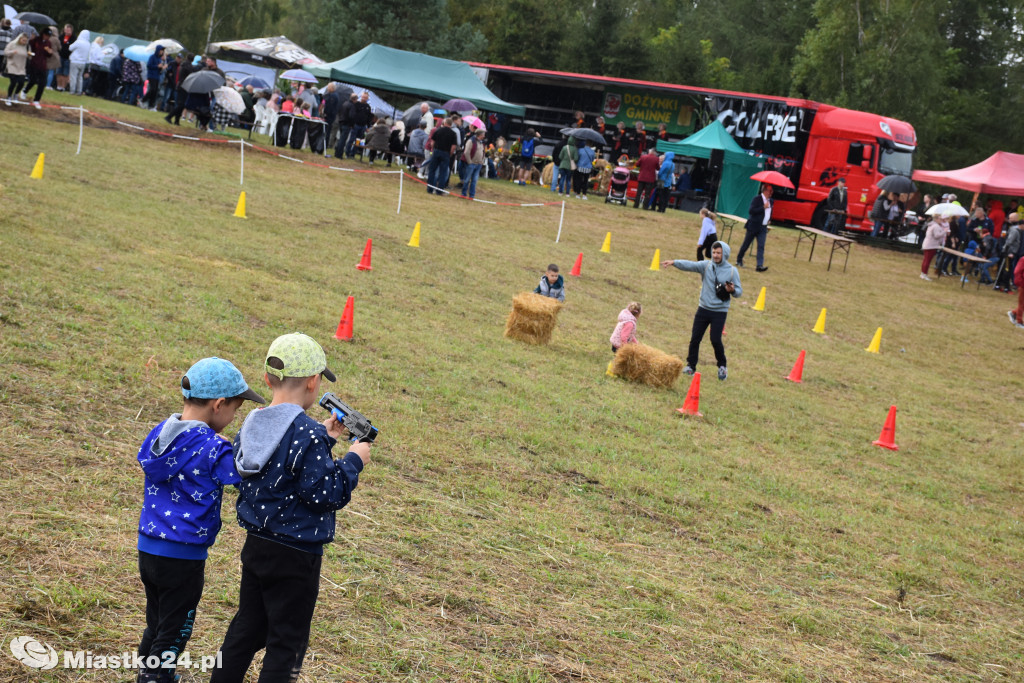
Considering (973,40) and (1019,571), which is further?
(973,40)

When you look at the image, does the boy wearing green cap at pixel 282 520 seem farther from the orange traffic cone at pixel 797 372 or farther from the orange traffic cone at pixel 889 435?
the orange traffic cone at pixel 797 372

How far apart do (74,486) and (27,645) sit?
6.13 ft

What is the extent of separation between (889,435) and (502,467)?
20.0 ft

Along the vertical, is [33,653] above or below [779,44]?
below

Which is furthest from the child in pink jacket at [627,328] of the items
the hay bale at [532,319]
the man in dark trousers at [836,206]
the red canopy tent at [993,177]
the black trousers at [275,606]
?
the red canopy tent at [993,177]

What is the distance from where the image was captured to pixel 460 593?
588 cm

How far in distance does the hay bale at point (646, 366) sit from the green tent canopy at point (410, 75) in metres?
23.7

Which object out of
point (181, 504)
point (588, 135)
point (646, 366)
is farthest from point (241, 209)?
point (588, 135)

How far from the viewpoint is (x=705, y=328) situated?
13.5 meters

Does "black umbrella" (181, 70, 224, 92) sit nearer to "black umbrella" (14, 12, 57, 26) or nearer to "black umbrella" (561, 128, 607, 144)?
"black umbrella" (14, 12, 57, 26)

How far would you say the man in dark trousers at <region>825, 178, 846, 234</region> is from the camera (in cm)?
3206

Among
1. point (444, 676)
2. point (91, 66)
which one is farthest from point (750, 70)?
point (444, 676)

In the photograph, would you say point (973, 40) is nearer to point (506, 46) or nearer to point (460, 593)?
point (506, 46)

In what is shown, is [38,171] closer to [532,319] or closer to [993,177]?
[532,319]
